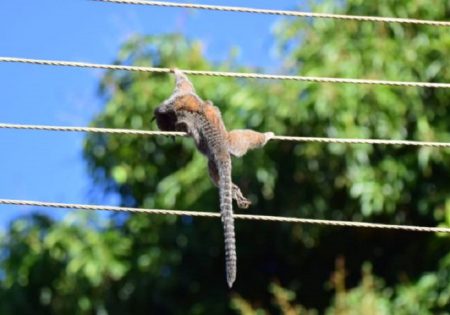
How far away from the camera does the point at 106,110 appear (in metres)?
13.3

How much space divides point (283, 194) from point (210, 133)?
3765 mm

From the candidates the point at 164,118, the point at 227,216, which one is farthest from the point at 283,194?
the point at 227,216

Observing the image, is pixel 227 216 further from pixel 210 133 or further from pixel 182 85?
pixel 182 85

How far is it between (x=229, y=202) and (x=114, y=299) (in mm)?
4944

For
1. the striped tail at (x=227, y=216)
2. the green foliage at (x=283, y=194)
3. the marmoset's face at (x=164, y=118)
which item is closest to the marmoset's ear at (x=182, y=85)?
the marmoset's face at (x=164, y=118)

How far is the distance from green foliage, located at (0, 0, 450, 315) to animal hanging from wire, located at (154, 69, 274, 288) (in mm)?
2519

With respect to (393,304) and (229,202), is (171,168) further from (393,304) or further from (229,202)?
(229,202)

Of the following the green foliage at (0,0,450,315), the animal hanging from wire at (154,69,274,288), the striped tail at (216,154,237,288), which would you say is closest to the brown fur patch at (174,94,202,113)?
the animal hanging from wire at (154,69,274,288)

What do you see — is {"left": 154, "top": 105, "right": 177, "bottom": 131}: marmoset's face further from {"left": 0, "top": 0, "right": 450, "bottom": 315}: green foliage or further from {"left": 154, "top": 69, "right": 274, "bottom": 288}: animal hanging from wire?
{"left": 0, "top": 0, "right": 450, "bottom": 315}: green foliage

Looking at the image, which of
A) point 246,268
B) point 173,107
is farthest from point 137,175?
point 173,107

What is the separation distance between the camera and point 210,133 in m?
9.28

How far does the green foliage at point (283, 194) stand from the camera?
40.6ft

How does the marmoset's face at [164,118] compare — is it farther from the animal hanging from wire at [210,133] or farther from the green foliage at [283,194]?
the green foliage at [283,194]

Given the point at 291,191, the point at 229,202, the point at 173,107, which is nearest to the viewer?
the point at 229,202
